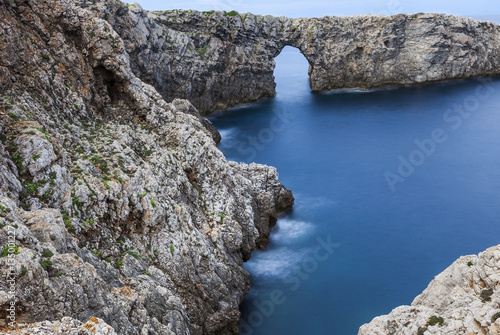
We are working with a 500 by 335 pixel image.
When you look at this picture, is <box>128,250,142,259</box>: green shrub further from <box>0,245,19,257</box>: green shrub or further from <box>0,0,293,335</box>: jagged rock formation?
<box>0,245,19,257</box>: green shrub

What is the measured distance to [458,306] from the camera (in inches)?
1000

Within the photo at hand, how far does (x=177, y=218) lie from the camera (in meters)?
35.8

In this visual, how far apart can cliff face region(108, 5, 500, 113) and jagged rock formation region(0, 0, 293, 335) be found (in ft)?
206

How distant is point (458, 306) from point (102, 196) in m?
23.5

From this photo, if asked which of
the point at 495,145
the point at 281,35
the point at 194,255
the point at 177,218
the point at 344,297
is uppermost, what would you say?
the point at 281,35

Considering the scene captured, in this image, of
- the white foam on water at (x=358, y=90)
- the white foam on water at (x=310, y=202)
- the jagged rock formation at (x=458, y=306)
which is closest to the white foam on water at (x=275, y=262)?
the white foam on water at (x=310, y=202)

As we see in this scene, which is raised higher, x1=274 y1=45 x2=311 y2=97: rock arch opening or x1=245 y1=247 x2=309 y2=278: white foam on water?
x1=274 y1=45 x2=311 y2=97: rock arch opening

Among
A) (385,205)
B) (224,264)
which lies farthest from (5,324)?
(385,205)

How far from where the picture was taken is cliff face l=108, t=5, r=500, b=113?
353 ft

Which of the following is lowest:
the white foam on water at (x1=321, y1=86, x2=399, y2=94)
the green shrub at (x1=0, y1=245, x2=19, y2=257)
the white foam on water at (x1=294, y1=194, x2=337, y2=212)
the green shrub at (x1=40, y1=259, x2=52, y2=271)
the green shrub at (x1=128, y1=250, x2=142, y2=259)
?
the green shrub at (x1=128, y1=250, x2=142, y2=259)

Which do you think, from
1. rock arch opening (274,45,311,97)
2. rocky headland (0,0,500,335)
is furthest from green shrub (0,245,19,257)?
rock arch opening (274,45,311,97)

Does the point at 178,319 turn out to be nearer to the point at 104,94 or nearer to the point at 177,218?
the point at 177,218

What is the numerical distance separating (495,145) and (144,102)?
75746 millimetres

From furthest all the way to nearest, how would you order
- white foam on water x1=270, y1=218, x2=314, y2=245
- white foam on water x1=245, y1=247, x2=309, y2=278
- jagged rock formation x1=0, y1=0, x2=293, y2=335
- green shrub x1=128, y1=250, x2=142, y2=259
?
white foam on water x1=270, y1=218, x2=314, y2=245, white foam on water x1=245, y1=247, x2=309, y2=278, green shrub x1=128, y1=250, x2=142, y2=259, jagged rock formation x1=0, y1=0, x2=293, y2=335
